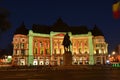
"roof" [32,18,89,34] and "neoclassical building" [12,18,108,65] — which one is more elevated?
"roof" [32,18,89,34]

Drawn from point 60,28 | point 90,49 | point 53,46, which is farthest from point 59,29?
point 90,49

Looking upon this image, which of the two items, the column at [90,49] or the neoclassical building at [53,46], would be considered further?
the column at [90,49]

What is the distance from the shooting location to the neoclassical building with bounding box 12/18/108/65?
116m

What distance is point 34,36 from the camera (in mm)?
118188

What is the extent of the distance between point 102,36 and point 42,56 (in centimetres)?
3379

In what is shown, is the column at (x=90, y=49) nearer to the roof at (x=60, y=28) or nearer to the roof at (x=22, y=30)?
the roof at (x=60, y=28)

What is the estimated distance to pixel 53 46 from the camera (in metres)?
122

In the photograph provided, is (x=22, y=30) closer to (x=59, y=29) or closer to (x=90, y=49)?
(x=59, y=29)

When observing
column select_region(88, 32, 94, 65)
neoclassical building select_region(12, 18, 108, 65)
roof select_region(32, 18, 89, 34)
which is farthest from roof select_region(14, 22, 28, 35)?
column select_region(88, 32, 94, 65)

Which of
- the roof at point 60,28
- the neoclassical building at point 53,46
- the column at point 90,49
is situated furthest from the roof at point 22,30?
the column at point 90,49

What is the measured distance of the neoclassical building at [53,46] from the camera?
11600 cm

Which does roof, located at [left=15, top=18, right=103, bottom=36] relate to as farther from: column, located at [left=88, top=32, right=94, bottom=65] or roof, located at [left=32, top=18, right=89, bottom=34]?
column, located at [left=88, top=32, right=94, bottom=65]

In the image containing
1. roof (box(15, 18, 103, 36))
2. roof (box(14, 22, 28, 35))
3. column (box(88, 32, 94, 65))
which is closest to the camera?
roof (box(14, 22, 28, 35))

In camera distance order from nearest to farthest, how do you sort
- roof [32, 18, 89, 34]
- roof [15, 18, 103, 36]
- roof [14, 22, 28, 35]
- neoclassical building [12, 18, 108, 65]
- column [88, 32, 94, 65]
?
neoclassical building [12, 18, 108, 65], roof [14, 22, 28, 35], column [88, 32, 94, 65], roof [15, 18, 103, 36], roof [32, 18, 89, 34]
